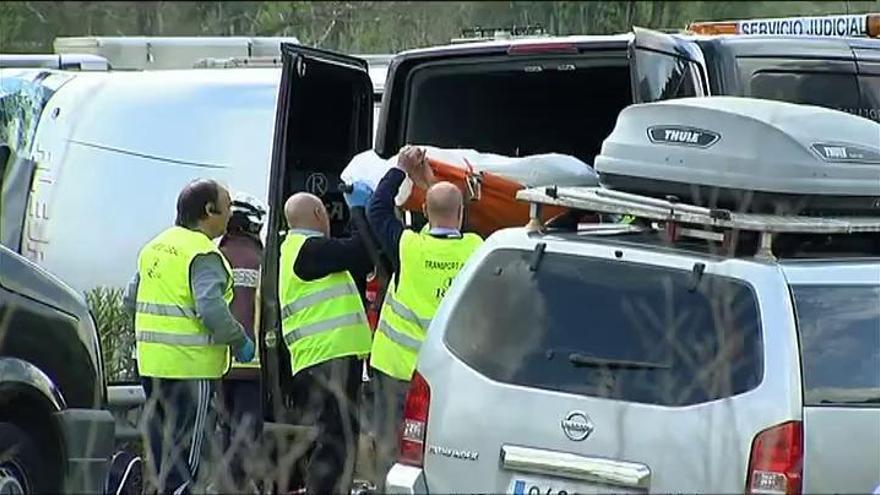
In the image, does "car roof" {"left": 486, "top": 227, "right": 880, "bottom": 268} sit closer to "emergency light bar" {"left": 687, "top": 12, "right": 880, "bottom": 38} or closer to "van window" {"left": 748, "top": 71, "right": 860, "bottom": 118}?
"van window" {"left": 748, "top": 71, "right": 860, "bottom": 118}

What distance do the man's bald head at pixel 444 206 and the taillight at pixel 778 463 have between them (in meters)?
2.37

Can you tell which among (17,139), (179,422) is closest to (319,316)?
(179,422)

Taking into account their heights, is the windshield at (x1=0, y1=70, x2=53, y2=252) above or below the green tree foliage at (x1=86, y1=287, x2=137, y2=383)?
above

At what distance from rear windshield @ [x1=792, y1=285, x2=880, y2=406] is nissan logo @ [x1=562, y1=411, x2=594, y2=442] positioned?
0.71 meters

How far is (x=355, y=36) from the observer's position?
15.3 metres

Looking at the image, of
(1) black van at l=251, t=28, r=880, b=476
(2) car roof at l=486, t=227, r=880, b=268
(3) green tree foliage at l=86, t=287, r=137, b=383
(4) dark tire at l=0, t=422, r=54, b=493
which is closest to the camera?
(2) car roof at l=486, t=227, r=880, b=268

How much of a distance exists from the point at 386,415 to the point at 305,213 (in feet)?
3.46

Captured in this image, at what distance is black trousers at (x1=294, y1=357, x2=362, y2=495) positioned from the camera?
26.6 feet

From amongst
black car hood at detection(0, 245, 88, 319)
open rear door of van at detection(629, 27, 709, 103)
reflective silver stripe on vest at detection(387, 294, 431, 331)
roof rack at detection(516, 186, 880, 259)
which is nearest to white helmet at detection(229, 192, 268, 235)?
reflective silver stripe on vest at detection(387, 294, 431, 331)

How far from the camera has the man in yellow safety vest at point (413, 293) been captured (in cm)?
768

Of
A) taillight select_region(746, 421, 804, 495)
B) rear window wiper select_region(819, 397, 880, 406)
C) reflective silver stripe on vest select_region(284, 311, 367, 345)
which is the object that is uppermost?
rear window wiper select_region(819, 397, 880, 406)

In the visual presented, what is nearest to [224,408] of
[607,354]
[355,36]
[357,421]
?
[357,421]

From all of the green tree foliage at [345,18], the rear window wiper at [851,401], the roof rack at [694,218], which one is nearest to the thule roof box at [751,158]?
the roof rack at [694,218]

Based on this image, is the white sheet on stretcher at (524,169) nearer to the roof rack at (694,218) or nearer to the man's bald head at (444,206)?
the man's bald head at (444,206)
